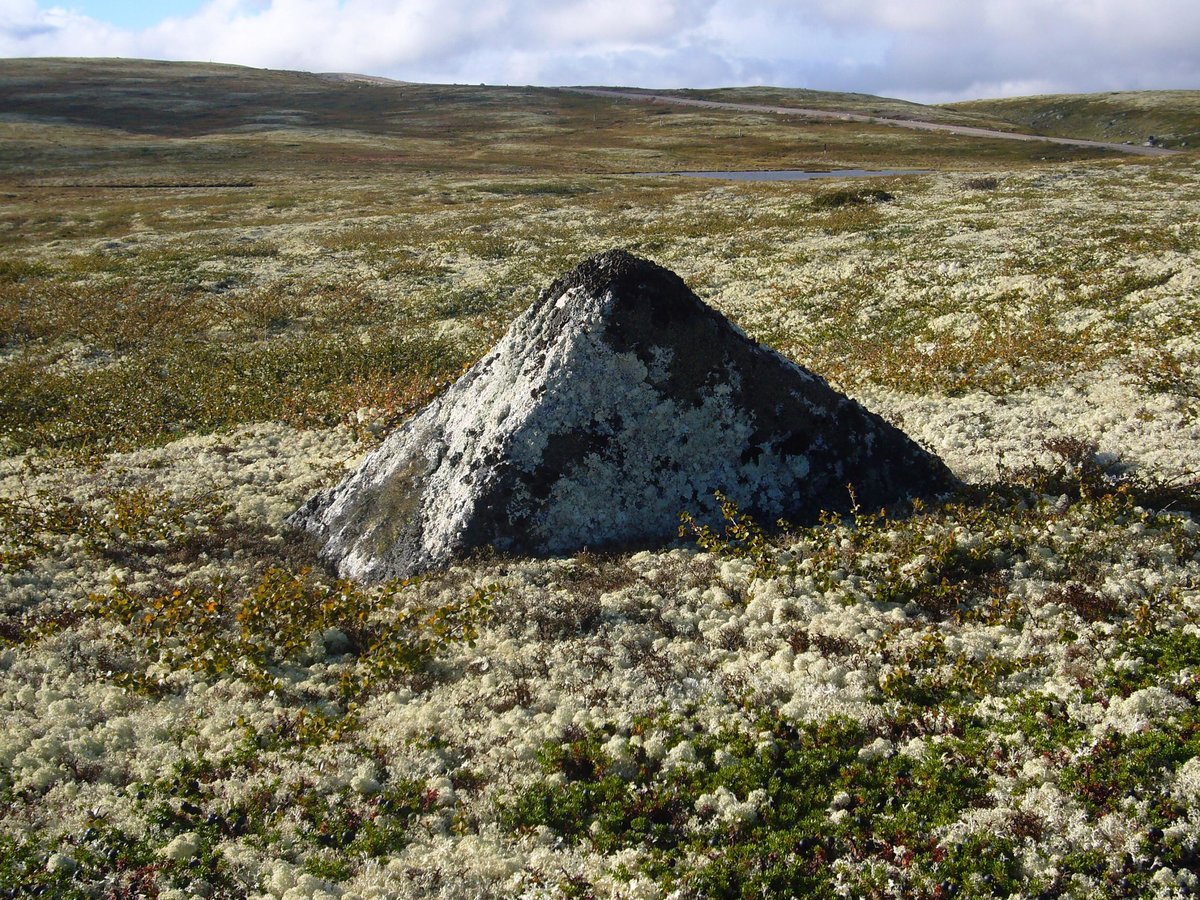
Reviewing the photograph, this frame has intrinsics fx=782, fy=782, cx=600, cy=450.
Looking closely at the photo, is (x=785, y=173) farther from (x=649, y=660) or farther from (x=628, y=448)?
(x=649, y=660)

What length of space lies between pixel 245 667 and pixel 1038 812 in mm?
9071

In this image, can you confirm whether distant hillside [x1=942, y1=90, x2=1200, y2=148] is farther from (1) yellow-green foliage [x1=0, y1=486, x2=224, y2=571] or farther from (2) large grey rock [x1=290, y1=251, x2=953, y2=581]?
(1) yellow-green foliage [x1=0, y1=486, x2=224, y2=571]

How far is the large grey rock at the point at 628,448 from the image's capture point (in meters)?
13.0

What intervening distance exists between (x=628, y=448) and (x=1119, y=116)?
623 feet

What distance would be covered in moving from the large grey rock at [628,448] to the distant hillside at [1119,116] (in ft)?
479

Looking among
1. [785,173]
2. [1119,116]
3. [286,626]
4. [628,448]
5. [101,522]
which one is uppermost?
[1119,116]

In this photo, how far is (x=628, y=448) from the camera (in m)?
13.3

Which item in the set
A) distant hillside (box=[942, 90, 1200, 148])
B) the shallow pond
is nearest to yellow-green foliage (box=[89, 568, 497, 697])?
the shallow pond

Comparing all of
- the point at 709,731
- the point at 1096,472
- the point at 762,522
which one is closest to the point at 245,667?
the point at 709,731

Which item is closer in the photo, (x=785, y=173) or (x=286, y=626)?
(x=286, y=626)

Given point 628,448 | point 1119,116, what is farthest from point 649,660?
point 1119,116

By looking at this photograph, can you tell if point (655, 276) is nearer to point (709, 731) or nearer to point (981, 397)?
point (709, 731)

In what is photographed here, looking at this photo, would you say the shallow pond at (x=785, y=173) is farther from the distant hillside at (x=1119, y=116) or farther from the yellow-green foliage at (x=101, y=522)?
the yellow-green foliage at (x=101, y=522)

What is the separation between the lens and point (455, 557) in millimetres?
12578
